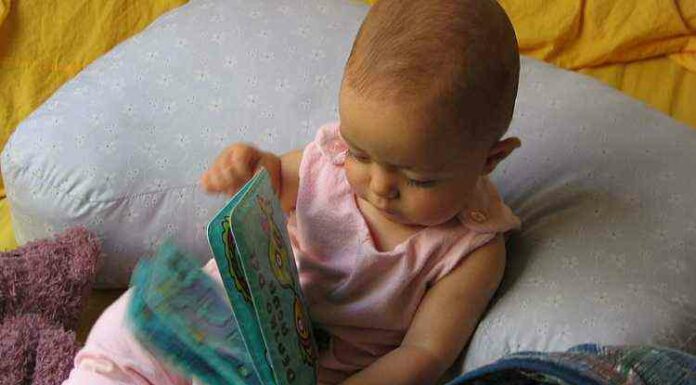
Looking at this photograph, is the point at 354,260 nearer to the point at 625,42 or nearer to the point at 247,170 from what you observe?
the point at 247,170

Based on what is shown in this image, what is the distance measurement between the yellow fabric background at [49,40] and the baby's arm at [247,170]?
582 millimetres

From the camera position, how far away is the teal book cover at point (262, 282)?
65 centimetres

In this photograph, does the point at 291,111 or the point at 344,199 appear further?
→ the point at 291,111

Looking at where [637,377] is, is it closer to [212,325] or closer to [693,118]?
[212,325]

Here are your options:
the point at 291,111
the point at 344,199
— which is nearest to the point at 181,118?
the point at 291,111

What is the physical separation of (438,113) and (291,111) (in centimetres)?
41

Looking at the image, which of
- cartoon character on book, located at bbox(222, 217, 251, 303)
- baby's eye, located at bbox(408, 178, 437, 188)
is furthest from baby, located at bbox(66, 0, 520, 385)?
cartoon character on book, located at bbox(222, 217, 251, 303)

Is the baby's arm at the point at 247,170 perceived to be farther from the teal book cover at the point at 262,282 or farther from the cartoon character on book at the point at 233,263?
the cartoon character on book at the point at 233,263

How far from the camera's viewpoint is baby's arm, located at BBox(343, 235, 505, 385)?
822 millimetres

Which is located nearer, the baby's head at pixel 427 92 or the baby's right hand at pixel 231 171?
the baby's head at pixel 427 92

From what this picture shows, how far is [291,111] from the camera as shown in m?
1.12

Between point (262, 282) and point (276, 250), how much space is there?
0.06 m

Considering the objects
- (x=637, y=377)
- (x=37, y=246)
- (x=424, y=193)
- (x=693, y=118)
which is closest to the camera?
(x=637, y=377)

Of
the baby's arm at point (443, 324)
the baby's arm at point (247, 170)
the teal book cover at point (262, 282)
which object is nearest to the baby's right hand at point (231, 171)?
the baby's arm at point (247, 170)
